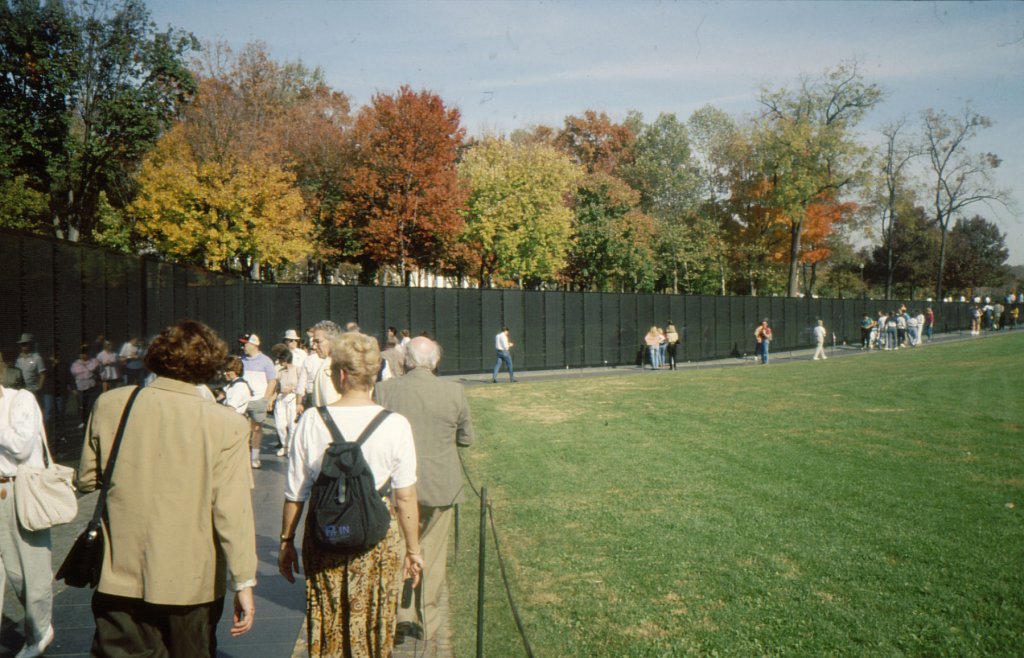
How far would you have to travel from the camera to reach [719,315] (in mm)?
42094

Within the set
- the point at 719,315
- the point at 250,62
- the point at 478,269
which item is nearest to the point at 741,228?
the point at 719,315

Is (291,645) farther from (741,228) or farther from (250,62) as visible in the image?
(741,228)

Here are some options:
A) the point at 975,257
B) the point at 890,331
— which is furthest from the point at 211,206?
the point at 975,257

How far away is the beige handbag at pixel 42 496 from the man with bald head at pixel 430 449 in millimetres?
1920

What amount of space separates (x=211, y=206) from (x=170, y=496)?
3206cm

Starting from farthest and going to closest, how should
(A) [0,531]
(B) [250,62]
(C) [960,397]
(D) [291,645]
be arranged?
(B) [250,62] → (C) [960,397] → (D) [291,645] → (A) [0,531]

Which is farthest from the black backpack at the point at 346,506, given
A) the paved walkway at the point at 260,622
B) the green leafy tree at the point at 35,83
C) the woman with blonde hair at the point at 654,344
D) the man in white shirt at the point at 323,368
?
the green leafy tree at the point at 35,83

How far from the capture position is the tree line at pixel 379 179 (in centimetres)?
3294

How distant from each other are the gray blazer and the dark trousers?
199cm

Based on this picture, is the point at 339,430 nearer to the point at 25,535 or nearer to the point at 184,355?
the point at 184,355

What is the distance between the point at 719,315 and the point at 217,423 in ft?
133

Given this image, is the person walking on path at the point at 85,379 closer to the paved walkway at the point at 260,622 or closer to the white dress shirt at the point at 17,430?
the paved walkway at the point at 260,622

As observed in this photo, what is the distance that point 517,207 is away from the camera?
42.0 m

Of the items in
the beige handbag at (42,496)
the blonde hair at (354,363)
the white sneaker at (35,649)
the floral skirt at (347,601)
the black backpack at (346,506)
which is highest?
the blonde hair at (354,363)
